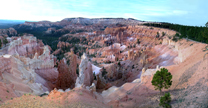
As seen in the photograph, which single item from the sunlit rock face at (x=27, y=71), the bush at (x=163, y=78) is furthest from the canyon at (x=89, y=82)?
the bush at (x=163, y=78)

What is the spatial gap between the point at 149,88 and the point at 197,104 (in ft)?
20.9

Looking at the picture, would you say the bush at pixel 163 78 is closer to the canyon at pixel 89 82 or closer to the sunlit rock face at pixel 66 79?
the canyon at pixel 89 82

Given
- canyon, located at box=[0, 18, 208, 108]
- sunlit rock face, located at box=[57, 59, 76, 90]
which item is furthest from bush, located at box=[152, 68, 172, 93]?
sunlit rock face, located at box=[57, 59, 76, 90]

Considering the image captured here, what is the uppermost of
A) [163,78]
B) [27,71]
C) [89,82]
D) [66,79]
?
[163,78]

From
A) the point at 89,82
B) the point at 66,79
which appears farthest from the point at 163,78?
the point at 66,79

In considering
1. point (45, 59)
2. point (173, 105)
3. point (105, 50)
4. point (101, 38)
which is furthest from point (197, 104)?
point (101, 38)

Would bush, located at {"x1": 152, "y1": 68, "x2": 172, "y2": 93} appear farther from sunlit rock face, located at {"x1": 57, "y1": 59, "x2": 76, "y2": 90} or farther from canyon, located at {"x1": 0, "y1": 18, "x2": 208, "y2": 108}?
sunlit rock face, located at {"x1": 57, "y1": 59, "x2": 76, "y2": 90}

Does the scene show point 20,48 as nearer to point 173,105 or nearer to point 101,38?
point 173,105

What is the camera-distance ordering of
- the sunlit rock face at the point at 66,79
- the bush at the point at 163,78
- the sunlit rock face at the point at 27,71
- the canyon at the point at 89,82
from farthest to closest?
the sunlit rock face at the point at 66,79 → the sunlit rock face at the point at 27,71 → the bush at the point at 163,78 → the canyon at the point at 89,82

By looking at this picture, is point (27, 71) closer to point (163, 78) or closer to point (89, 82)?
point (89, 82)

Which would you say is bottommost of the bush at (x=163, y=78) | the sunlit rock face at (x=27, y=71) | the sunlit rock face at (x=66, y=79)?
the sunlit rock face at (x=66, y=79)

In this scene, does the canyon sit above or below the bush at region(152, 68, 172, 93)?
below

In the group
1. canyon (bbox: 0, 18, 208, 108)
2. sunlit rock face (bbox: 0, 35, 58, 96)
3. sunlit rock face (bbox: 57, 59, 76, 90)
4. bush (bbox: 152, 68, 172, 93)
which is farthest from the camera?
sunlit rock face (bbox: 57, 59, 76, 90)

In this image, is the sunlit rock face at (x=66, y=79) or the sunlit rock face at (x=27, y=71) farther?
the sunlit rock face at (x=66, y=79)
